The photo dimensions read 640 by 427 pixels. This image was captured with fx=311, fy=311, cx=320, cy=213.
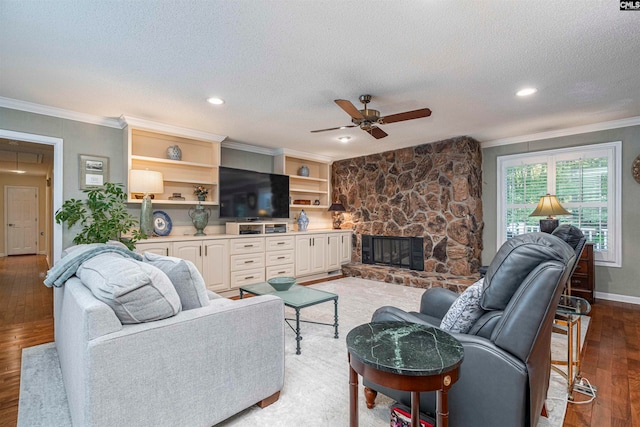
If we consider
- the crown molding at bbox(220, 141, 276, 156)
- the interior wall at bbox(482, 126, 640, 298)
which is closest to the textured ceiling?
the interior wall at bbox(482, 126, 640, 298)

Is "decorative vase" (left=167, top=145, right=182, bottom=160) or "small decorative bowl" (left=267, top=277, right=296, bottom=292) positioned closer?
"small decorative bowl" (left=267, top=277, right=296, bottom=292)

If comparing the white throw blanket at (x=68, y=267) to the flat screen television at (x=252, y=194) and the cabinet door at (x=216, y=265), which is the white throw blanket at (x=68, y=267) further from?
the flat screen television at (x=252, y=194)

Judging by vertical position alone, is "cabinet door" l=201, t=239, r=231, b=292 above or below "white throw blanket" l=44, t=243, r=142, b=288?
below

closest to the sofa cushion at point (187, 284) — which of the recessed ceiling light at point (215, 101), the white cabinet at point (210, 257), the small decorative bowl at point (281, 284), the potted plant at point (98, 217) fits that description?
the small decorative bowl at point (281, 284)

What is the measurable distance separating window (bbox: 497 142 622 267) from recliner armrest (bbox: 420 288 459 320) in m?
3.34

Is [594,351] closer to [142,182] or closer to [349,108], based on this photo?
[349,108]

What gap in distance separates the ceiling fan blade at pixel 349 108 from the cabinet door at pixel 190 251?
103 inches

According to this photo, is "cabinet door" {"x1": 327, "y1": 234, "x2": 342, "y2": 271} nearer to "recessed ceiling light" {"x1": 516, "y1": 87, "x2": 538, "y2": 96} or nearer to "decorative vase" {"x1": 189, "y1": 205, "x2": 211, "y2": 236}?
"decorative vase" {"x1": 189, "y1": 205, "x2": 211, "y2": 236}

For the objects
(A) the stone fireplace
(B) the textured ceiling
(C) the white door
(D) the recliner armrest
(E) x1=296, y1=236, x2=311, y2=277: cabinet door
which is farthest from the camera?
(C) the white door

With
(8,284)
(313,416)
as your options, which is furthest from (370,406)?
(8,284)

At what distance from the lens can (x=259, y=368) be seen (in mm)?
1782

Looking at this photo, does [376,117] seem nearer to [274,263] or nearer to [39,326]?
[274,263]

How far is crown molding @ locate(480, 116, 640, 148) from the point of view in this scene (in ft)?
13.1

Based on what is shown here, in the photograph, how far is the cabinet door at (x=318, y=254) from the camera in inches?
222
